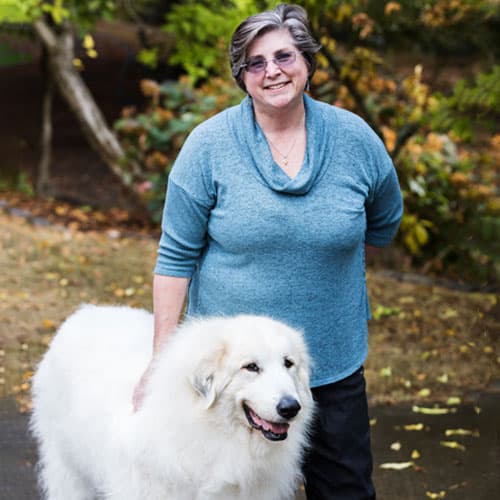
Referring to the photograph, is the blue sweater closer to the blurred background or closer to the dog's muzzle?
the dog's muzzle

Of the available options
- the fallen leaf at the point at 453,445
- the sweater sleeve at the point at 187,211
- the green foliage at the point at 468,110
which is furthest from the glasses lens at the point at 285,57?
the fallen leaf at the point at 453,445

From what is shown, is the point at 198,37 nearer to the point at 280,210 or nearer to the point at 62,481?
the point at 62,481

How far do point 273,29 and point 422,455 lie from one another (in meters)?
3.08

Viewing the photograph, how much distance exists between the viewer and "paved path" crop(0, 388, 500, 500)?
4.40 metres

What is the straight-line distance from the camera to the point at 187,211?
278 centimetres

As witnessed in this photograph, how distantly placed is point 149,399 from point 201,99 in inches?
291

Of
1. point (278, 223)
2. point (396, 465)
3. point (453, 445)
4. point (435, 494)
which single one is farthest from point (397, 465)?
point (278, 223)

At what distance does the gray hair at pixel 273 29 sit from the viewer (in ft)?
9.10

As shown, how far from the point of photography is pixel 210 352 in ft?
8.24

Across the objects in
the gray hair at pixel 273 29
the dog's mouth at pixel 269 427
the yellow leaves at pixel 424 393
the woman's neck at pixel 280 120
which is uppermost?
the gray hair at pixel 273 29

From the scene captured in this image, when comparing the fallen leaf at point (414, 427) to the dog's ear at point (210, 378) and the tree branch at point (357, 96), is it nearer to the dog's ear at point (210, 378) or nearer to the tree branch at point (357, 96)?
the dog's ear at point (210, 378)

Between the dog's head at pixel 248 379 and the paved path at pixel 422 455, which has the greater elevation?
the dog's head at pixel 248 379

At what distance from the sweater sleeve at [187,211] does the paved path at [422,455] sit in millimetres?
2020

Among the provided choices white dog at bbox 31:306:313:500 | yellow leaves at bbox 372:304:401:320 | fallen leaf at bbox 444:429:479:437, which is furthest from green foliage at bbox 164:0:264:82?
white dog at bbox 31:306:313:500
